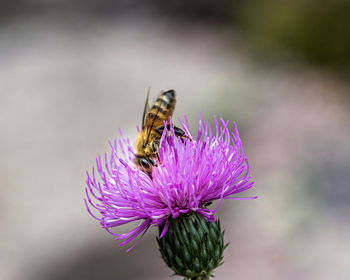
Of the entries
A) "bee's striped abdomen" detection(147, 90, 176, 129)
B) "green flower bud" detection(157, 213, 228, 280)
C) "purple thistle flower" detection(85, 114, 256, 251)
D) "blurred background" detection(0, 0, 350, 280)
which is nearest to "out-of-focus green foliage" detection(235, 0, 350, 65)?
"blurred background" detection(0, 0, 350, 280)

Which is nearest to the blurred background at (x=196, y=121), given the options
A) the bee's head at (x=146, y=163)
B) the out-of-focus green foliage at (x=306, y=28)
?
the out-of-focus green foliage at (x=306, y=28)

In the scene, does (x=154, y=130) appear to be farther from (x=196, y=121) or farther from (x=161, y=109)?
(x=196, y=121)

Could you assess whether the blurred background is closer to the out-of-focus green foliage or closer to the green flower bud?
the out-of-focus green foliage

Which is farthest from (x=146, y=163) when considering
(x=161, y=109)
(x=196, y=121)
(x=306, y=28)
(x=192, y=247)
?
(x=306, y=28)

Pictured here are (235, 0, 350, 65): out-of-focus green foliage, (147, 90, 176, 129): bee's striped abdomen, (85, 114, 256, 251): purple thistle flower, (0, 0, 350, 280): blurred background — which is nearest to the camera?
(85, 114, 256, 251): purple thistle flower

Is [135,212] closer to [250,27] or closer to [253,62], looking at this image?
[253,62]
